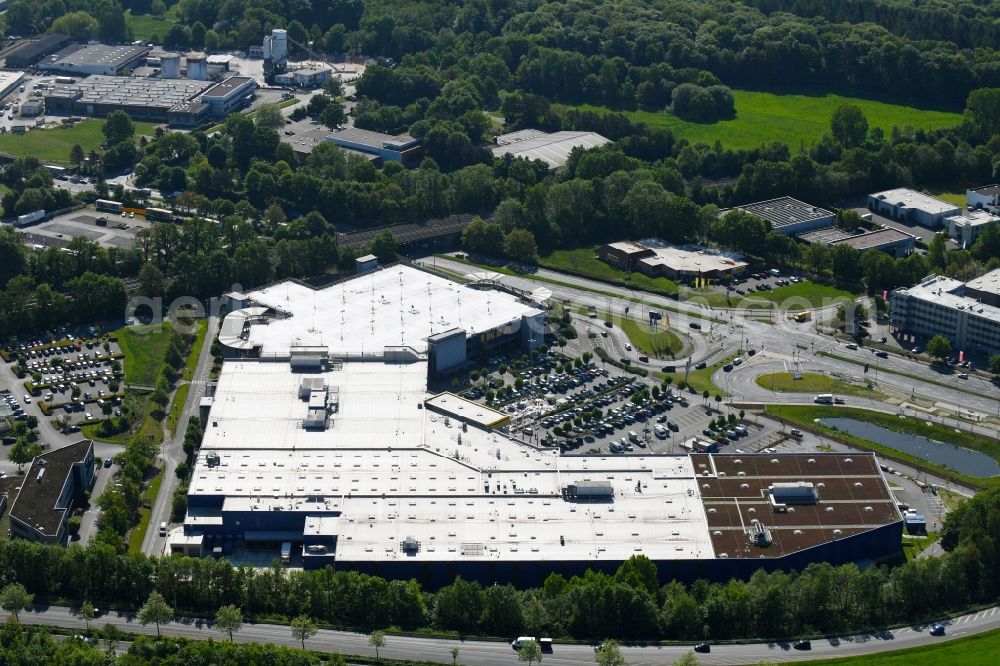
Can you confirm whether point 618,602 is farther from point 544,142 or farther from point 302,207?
point 544,142

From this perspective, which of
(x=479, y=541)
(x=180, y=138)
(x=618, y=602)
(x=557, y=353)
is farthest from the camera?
(x=180, y=138)

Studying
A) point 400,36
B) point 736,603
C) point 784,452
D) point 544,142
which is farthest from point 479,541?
point 400,36

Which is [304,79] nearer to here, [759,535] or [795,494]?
[795,494]

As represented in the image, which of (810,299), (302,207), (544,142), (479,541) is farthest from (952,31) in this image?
(479,541)

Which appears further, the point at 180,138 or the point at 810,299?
Answer: the point at 180,138

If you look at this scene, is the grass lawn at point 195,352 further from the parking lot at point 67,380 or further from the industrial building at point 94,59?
the industrial building at point 94,59

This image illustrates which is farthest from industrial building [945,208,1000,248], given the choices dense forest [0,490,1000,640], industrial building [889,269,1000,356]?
dense forest [0,490,1000,640]

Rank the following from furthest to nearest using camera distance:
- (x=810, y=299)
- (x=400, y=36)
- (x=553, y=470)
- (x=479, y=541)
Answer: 1. (x=400, y=36)
2. (x=810, y=299)
3. (x=553, y=470)
4. (x=479, y=541)

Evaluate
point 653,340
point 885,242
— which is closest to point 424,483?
point 653,340
